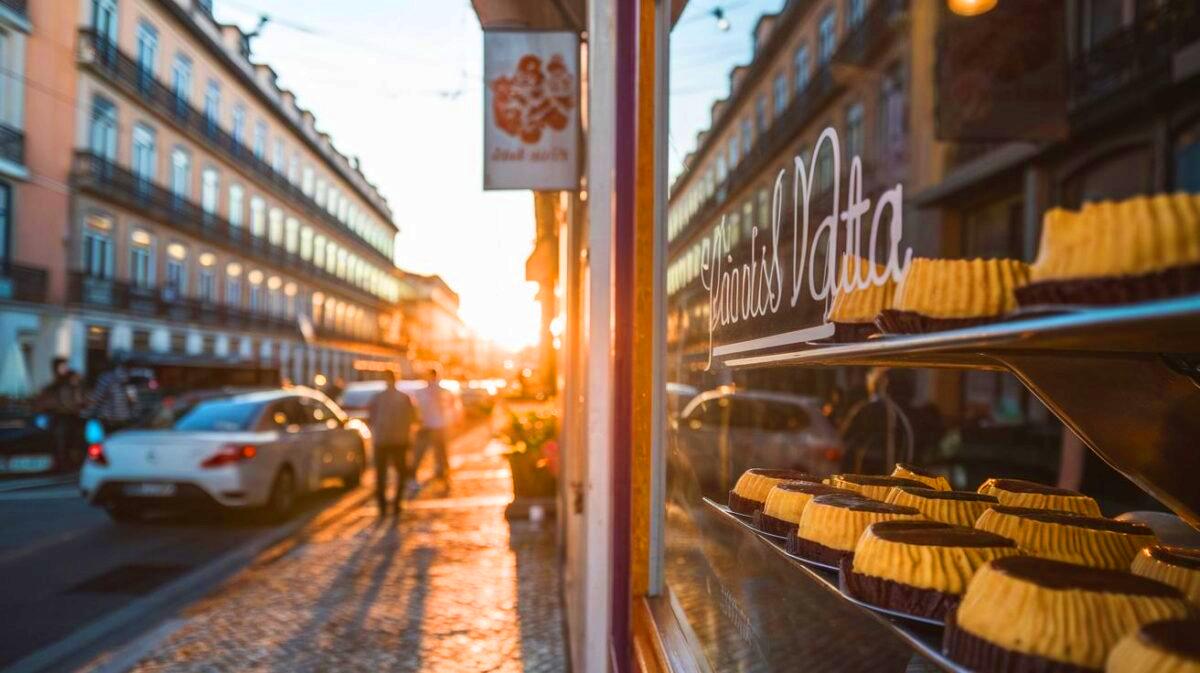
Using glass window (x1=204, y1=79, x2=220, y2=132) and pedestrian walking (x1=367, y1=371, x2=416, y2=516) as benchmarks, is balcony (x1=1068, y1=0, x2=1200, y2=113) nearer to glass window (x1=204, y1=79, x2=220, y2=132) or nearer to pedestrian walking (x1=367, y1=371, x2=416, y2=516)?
pedestrian walking (x1=367, y1=371, x2=416, y2=516)

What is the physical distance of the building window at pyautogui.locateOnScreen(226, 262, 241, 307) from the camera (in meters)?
43.7

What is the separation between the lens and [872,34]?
1.97 meters

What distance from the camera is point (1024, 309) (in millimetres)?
753

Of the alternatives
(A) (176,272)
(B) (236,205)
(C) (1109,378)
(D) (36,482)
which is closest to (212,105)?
(B) (236,205)

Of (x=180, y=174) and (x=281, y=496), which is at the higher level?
(x=180, y=174)

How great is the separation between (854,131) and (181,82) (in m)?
38.4

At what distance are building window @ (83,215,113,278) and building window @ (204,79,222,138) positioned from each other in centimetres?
728

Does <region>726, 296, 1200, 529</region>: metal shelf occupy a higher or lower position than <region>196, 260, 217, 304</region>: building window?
lower

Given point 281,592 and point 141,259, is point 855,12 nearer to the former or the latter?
point 281,592

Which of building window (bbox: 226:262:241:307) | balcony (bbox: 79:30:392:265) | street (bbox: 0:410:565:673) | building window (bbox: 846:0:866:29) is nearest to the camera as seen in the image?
building window (bbox: 846:0:866:29)

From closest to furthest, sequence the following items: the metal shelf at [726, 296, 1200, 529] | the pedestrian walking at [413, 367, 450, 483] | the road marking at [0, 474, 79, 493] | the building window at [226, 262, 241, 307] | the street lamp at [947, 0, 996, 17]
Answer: the metal shelf at [726, 296, 1200, 529]
the street lamp at [947, 0, 996, 17]
the pedestrian walking at [413, 367, 450, 483]
the road marking at [0, 474, 79, 493]
the building window at [226, 262, 241, 307]

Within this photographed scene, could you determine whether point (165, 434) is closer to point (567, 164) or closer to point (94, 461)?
point (94, 461)

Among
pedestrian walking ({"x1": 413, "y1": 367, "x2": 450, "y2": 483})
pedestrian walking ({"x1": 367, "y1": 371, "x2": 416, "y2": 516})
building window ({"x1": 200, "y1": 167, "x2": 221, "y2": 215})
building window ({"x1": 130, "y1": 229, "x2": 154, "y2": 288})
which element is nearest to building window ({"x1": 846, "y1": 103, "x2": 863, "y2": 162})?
pedestrian walking ({"x1": 367, "y1": 371, "x2": 416, "y2": 516})

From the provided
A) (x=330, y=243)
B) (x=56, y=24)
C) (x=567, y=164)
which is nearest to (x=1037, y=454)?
(x=567, y=164)
